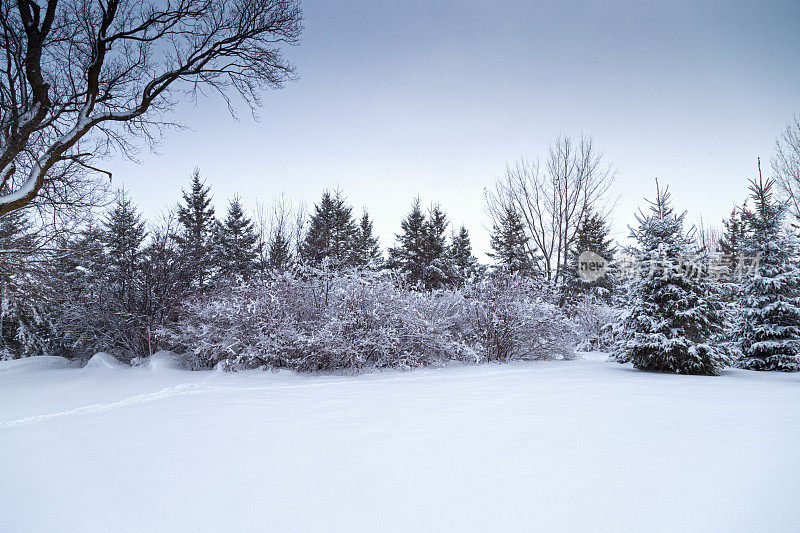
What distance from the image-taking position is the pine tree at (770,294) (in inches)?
316

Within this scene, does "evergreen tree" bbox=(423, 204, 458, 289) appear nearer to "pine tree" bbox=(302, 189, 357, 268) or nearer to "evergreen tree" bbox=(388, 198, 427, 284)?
"evergreen tree" bbox=(388, 198, 427, 284)

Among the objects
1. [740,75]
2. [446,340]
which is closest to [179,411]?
[446,340]

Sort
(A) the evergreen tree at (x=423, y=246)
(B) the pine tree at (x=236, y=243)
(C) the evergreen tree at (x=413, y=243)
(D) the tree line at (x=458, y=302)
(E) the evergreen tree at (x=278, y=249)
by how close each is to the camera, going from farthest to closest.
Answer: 1. (C) the evergreen tree at (x=413, y=243)
2. (A) the evergreen tree at (x=423, y=246)
3. (B) the pine tree at (x=236, y=243)
4. (E) the evergreen tree at (x=278, y=249)
5. (D) the tree line at (x=458, y=302)

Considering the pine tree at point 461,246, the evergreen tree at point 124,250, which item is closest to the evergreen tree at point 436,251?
the pine tree at point 461,246

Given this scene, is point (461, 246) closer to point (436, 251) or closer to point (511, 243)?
point (436, 251)

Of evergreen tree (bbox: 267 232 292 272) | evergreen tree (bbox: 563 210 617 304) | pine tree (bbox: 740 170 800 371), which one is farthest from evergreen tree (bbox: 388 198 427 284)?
pine tree (bbox: 740 170 800 371)

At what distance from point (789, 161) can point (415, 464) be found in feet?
62.0

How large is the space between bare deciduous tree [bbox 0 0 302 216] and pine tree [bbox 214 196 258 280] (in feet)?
40.7

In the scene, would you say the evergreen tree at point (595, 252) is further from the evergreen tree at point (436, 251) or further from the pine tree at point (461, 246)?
the evergreen tree at point (436, 251)

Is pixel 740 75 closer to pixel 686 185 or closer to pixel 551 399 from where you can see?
pixel 686 185

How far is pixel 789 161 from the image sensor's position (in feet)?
46.3

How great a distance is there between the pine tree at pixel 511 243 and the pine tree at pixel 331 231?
8.42 meters

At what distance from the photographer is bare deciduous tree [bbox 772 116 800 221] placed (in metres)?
13.8

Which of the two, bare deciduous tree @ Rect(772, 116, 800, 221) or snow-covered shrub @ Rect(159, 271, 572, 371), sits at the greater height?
bare deciduous tree @ Rect(772, 116, 800, 221)
